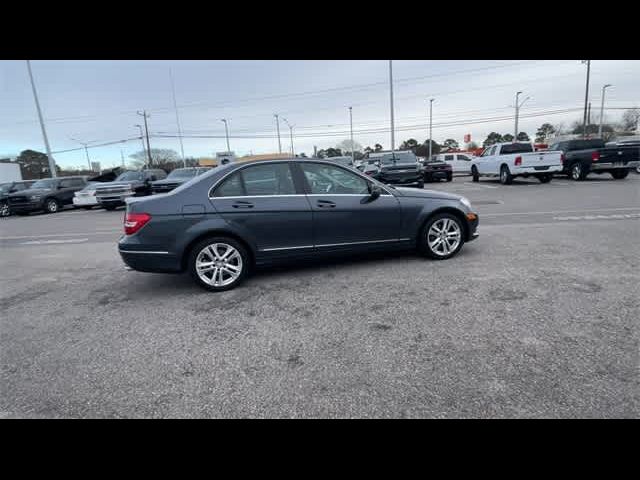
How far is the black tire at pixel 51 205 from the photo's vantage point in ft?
53.9

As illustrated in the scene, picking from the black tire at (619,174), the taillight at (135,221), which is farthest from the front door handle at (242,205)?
the black tire at (619,174)

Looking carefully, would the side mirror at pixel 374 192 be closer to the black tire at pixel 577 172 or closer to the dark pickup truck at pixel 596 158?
the dark pickup truck at pixel 596 158

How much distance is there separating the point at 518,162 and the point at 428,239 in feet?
43.8

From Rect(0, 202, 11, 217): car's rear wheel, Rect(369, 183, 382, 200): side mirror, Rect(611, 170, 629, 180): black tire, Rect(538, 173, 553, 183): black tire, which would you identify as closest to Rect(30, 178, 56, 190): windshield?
Rect(0, 202, 11, 217): car's rear wheel

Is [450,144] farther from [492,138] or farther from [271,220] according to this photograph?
[271,220]

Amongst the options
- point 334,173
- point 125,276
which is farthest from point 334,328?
point 125,276

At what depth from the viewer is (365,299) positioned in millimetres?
3697

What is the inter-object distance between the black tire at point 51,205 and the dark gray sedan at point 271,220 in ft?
53.8

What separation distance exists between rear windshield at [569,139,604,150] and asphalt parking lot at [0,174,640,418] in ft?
48.5

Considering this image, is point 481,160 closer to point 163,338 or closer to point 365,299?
point 365,299

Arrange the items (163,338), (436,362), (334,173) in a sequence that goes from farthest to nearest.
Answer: (334,173), (163,338), (436,362)

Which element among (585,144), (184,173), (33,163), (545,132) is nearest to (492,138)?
(545,132)

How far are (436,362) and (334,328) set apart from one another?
0.95m
